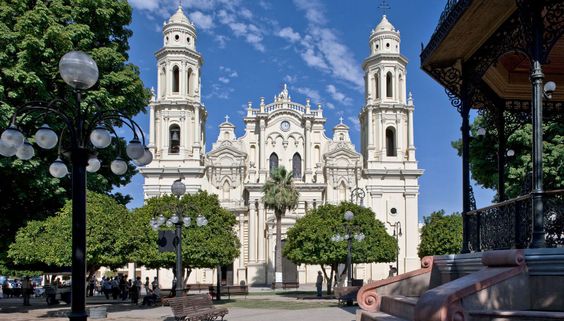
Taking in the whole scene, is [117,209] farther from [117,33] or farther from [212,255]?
[212,255]

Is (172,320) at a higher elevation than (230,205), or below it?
below

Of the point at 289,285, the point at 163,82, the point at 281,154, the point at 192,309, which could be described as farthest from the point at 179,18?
the point at 192,309

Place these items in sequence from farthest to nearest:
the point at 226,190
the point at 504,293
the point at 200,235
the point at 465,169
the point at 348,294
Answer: the point at 226,190, the point at 200,235, the point at 348,294, the point at 465,169, the point at 504,293

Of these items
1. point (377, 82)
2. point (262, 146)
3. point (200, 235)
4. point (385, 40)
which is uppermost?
point (385, 40)

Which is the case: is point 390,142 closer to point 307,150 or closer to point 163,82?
point 307,150

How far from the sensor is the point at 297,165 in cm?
6209

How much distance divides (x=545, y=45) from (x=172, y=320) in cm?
1502

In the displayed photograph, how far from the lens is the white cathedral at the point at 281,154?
57562 millimetres

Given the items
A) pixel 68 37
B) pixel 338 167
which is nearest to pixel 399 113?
pixel 338 167

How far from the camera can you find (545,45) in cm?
844

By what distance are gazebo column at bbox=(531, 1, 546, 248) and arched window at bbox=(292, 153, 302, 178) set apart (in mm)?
53309

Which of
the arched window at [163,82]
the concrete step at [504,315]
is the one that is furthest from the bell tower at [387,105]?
the concrete step at [504,315]

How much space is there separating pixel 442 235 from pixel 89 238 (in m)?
34.0

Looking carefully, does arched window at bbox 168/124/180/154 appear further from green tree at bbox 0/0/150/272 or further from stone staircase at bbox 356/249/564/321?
stone staircase at bbox 356/249/564/321
